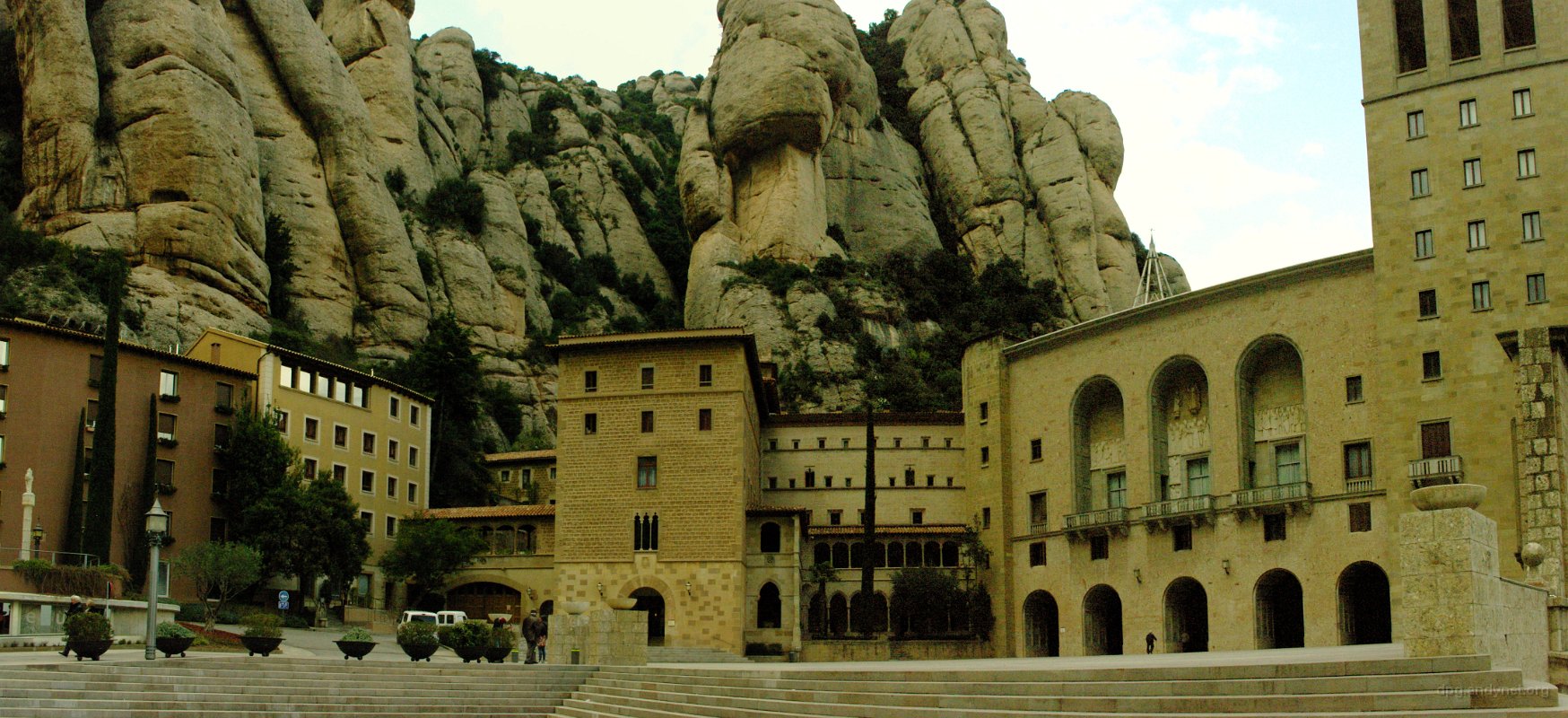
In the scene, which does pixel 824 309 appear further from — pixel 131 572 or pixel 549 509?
pixel 131 572

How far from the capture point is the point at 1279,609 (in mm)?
47750

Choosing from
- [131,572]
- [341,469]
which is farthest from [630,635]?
[341,469]

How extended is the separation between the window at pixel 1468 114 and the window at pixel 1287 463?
11668 millimetres

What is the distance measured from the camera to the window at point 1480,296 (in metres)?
42.5

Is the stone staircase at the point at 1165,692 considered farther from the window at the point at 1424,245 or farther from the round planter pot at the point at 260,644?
the window at the point at 1424,245

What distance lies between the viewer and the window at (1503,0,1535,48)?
44.3 metres

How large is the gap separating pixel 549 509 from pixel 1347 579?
1152 inches

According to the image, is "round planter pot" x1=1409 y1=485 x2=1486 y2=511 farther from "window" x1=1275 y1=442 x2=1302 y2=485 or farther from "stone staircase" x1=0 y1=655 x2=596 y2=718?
"window" x1=1275 y1=442 x2=1302 y2=485

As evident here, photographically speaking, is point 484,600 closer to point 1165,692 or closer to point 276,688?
point 276,688

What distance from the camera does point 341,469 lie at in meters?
54.7

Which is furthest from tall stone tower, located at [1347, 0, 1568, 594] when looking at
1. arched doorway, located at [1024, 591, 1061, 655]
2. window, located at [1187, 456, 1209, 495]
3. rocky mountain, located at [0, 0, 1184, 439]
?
rocky mountain, located at [0, 0, 1184, 439]

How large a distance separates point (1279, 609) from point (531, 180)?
64.5 meters

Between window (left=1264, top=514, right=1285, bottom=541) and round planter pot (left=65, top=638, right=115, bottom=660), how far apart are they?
1391 inches

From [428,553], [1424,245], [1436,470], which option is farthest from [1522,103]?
[428,553]
